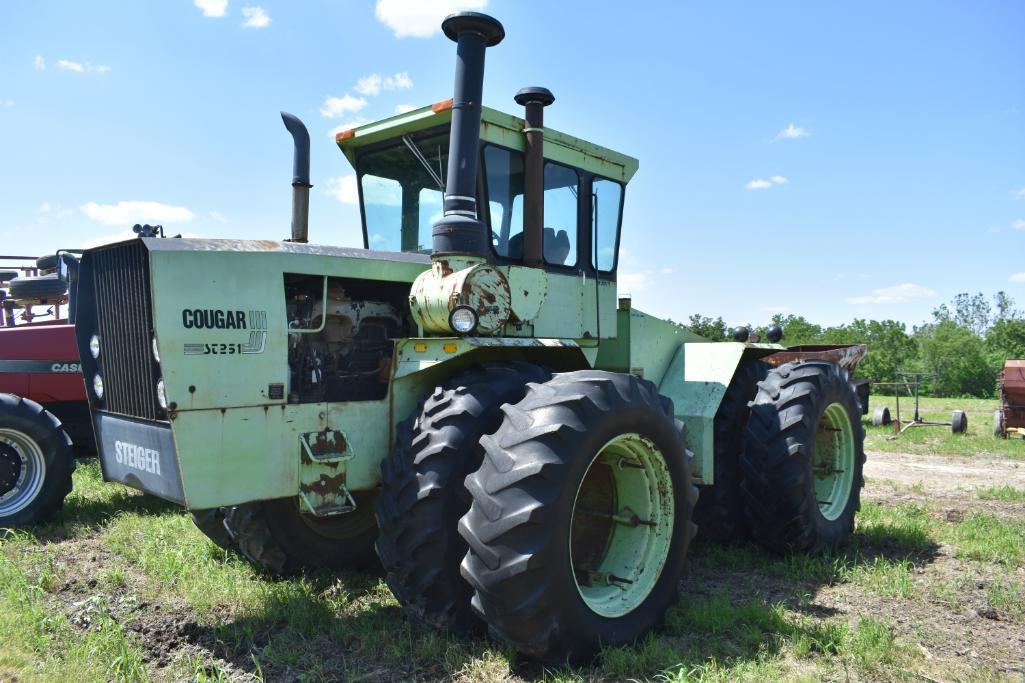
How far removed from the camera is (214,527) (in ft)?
17.2

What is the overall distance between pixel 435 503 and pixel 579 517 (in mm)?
1184

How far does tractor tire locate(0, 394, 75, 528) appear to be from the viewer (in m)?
6.91

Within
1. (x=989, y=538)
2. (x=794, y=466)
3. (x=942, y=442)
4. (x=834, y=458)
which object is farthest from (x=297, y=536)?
(x=942, y=442)

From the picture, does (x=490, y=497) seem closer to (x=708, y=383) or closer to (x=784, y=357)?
(x=708, y=383)

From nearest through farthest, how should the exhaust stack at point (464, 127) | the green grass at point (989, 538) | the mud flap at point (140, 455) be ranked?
the mud flap at point (140, 455) → the exhaust stack at point (464, 127) → the green grass at point (989, 538)

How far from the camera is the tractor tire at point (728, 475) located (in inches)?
231

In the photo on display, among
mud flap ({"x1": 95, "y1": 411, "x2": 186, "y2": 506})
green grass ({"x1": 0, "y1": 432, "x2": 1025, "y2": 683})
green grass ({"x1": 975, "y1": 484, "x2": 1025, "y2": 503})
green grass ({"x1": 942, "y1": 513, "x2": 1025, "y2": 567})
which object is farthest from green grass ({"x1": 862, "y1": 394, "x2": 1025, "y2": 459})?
mud flap ({"x1": 95, "y1": 411, "x2": 186, "y2": 506})

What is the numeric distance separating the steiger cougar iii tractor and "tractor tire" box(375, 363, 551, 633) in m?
0.01

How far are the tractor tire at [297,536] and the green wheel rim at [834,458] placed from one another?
3.65m

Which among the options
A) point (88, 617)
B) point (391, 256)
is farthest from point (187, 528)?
point (391, 256)

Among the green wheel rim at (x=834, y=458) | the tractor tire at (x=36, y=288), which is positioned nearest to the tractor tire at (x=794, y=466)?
the green wheel rim at (x=834, y=458)

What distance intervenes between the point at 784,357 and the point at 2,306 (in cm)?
1103

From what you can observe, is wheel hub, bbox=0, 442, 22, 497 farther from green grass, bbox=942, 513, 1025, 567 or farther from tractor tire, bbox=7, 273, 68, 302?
green grass, bbox=942, 513, 1025, 567

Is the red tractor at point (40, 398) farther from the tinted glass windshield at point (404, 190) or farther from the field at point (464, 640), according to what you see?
the tinted glass windshield at point (404, 190)
